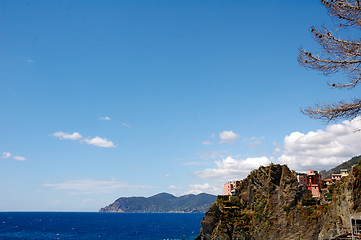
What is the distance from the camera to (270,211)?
2229 inches

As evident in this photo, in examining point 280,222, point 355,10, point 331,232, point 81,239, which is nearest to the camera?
point 355,10

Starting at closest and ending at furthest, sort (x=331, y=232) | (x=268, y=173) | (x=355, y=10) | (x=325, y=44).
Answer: (x=355, y=10), (x=325, y=44), (x=331, y=232), (x=268, y=173)

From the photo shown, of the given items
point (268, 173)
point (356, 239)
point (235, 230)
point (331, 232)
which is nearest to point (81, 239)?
point (235, 230)

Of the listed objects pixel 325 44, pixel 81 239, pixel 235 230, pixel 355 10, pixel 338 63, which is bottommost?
pixel 81 239

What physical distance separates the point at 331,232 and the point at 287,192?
51.2ft

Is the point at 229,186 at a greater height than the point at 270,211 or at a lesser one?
greater

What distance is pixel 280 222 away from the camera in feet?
179

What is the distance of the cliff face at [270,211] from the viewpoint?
162 ft

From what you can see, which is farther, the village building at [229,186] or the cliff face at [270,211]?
the village building at [229,186]

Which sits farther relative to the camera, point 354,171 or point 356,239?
point 354,171

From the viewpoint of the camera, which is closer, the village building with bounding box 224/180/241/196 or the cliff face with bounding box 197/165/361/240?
the cliff face with bounding box 197/165/361/240

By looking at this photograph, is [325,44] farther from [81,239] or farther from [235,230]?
[81,239]

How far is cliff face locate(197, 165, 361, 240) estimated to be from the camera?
49.4 m

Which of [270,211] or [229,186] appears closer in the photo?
[270,211]
